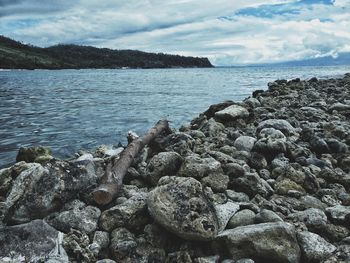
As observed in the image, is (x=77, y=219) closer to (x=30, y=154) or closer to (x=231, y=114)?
(x=30, y=154)

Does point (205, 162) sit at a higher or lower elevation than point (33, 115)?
higher

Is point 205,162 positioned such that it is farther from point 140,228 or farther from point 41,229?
point 41,229

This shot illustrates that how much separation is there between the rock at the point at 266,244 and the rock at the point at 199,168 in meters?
1.67

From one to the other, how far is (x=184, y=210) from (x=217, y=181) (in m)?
1.48

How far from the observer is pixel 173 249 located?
4316 mm

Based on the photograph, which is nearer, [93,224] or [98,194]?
[93,224]

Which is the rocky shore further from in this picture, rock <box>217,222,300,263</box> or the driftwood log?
the driftwood log

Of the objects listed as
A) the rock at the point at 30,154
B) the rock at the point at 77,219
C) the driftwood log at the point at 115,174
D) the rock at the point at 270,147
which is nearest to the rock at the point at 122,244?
the rock at the point at 77,219

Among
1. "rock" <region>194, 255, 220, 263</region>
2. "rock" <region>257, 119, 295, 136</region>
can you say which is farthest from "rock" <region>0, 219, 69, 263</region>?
"rock" <region>257, 119, 295, 136</region>

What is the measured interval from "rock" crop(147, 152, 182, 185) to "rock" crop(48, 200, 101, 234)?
1459mm

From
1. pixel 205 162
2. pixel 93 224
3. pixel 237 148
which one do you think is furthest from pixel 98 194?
pixel 237 148

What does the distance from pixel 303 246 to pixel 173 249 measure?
134 cm

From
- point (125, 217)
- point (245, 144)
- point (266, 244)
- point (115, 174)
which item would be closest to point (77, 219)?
point (125, 217)

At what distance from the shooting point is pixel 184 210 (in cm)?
423
